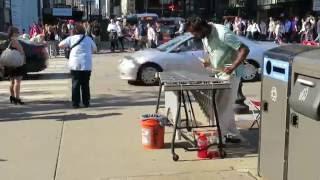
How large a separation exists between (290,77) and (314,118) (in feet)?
2.43

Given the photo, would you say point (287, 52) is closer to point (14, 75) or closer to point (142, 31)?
Answer: point (14, 75)

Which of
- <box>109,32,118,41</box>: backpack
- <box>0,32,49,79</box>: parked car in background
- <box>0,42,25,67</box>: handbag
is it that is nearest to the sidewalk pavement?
<box>0,42,25,67</box>: handbag

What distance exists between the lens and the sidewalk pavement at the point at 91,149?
6.91 metres

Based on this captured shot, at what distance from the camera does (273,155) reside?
→ 568 cm

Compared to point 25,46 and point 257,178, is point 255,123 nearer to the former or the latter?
point 257,178

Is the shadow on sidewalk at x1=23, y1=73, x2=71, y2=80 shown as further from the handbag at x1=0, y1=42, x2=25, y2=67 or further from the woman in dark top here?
the handbag at x1=0, y1=42, x2=25, y2=67

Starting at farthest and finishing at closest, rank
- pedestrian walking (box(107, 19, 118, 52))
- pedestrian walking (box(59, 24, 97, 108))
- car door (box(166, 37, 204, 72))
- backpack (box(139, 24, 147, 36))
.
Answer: backpack (box(139, 24, 147, 36))
pedestrian walking (box(107, 19, 118, 52))
car door (box(166, 37, 204, 72))
pedestrian walking (box(59, 24, 97, 108))

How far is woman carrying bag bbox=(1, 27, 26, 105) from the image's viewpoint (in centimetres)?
1215

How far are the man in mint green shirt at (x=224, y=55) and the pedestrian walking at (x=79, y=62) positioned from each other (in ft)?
13.3

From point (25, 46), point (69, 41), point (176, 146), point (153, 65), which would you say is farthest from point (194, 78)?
point (25, 46)

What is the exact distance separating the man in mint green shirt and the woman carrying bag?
525 cm

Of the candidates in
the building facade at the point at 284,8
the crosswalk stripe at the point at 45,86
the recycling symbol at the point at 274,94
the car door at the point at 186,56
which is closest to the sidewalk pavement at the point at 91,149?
the crosswalk stripe at the point at 45,86

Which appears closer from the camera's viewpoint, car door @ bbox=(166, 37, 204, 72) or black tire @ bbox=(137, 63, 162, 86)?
car door @ bbox=(166, 37, 204, 72)

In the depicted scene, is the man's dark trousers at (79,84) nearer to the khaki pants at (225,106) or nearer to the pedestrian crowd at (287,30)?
the khaki pants at (225,106)
